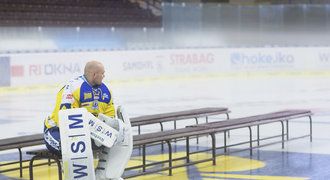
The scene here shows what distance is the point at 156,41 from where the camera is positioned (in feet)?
85.1

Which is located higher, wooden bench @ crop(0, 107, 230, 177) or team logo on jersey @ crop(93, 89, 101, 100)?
team logo on jersey @ crop(93, 89, 101, 100)

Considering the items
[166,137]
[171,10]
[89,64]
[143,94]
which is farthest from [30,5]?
[89,64]

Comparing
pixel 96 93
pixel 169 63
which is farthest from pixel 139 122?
pixel 169 63

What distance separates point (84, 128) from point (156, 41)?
20968 mm

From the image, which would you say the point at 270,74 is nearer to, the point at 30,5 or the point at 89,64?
the point at 30,5

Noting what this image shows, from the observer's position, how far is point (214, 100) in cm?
1709

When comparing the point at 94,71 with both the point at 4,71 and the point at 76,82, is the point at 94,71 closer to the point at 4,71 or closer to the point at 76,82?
the point at 76,82

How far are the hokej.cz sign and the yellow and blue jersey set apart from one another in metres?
0.26

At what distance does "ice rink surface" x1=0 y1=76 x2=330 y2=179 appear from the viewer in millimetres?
11242

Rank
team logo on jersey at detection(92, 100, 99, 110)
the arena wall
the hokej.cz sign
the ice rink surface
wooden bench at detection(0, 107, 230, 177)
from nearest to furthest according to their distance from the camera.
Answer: the hokej.cz sign
team logo on jersey at detection(92, 100, 99, 110)
wooden bench at detection(0, 107, 230, 177)
the ice rink surface
the arena wall

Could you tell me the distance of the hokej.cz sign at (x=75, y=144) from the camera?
199 inches

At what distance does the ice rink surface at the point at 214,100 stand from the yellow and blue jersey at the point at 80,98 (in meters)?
2.75

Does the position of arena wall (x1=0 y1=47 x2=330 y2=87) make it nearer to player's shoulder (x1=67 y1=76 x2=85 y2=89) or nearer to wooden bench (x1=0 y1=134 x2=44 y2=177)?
wooden bench (x1=0 y1=134 x2=44 y2=177)

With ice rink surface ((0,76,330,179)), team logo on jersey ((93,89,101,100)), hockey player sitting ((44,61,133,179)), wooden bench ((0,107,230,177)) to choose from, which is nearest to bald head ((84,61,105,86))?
hockey player sitting ((44,61,133,179))
